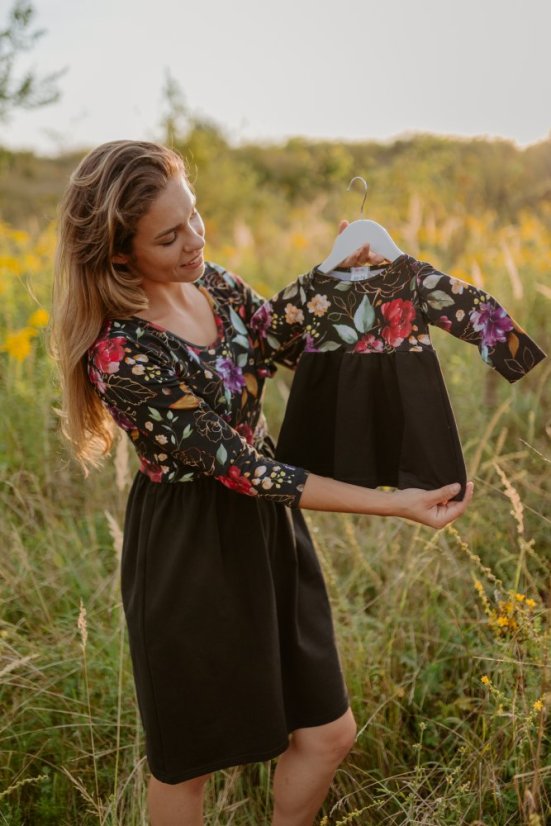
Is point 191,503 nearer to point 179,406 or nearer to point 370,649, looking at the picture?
point 179,406

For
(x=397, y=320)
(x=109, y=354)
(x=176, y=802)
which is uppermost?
(x=397, y=320)

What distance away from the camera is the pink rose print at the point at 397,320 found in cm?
174

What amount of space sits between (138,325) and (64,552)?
1.46m

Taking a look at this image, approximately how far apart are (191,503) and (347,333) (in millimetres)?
539

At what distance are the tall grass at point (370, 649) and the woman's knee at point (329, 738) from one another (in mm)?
109

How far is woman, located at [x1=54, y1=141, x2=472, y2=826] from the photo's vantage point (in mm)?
1646

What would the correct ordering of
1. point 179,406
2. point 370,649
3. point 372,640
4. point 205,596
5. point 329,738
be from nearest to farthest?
1. point 179,406
2. point 205,596
3. point 329,738
4. point 370,649
5. point 372,640

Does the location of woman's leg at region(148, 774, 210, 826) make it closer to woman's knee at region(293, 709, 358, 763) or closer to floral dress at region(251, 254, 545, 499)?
woman's knee at region(293, 709, 358, 763)

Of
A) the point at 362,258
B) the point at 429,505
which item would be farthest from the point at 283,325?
the point at 429,505

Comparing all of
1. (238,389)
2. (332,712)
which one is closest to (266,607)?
(332,712)

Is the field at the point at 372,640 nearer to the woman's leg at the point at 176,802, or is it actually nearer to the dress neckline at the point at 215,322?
the woman's leg at the point at 176,802

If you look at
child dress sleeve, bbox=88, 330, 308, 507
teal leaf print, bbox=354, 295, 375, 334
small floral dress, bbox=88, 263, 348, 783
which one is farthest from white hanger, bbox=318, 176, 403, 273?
child dress sleeve, bbox=88, 330, 308, 507

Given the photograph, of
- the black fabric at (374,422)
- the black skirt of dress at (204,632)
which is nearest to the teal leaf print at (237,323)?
the black fabric at (374,422)

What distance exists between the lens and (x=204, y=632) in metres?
1.75
